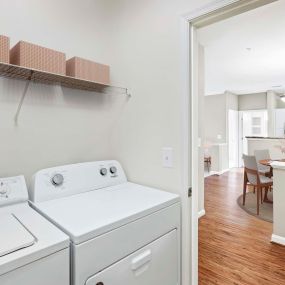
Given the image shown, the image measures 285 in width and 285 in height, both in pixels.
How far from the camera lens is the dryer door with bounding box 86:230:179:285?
94cm

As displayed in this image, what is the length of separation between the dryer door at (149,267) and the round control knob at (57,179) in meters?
0.63


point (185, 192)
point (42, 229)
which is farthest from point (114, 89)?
point (42, 229)

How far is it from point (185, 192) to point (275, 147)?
4738 mm

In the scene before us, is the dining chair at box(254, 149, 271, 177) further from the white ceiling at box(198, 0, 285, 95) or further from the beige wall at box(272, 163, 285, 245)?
the white ceiling at box(198, 0, 285, 95)

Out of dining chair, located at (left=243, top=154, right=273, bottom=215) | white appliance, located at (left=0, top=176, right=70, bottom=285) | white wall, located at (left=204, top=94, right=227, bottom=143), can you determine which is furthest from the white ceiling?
white appliance, located at (left=0, top=176, right=70, bottom=285)

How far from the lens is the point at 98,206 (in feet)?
3.84

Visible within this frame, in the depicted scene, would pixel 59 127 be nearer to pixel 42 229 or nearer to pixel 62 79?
pixel 62 79

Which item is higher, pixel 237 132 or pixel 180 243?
pixel 237 132

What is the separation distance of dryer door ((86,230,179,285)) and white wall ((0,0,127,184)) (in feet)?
2.83

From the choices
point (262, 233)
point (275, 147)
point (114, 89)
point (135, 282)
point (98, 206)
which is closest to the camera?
point (135, 282)

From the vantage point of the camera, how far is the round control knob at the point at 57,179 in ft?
4.38

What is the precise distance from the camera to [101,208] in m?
1.13

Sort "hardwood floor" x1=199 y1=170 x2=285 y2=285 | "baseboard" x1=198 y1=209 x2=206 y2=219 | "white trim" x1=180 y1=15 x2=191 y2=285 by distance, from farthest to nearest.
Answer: "baseboard" x1=198 y1=209 x2=206 y2=219
"hardwood floor" x1=199 y1=170 x2=285 y2=285
"white trim" x1=180 y1=15 x2=191 y2=285

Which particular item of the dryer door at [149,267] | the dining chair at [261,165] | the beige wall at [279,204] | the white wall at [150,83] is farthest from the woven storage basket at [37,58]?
the dining chair at [261,165]
